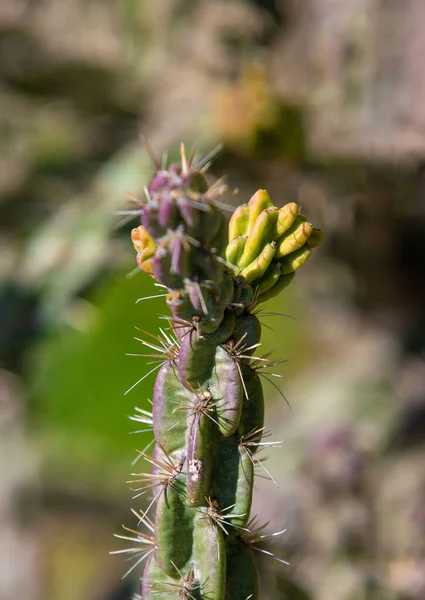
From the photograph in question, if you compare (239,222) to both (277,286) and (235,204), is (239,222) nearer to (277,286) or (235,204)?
(277,286)

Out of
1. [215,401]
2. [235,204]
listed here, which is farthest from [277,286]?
[235,204]

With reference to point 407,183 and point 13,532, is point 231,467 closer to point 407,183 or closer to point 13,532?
point 407,183

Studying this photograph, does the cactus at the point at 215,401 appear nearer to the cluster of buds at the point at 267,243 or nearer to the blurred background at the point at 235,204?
the cluster of buds at the point at 267,243

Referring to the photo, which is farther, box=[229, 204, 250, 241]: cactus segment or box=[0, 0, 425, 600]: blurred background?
box=[0, 0, 425, 600]: blurred background

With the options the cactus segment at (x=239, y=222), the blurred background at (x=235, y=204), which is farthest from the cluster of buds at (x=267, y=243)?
the blurred background at (x=235, y=204)

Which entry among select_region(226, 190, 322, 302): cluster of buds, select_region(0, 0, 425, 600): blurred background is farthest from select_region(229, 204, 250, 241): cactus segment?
select_region(0, 0, 425, 600): blurred background

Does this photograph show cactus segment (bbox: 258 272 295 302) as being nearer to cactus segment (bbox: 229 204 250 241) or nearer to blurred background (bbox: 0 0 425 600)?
cactus segment (bbox: 229 204 250 241)
